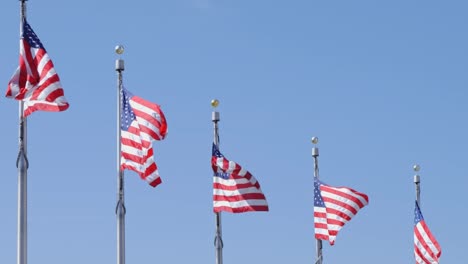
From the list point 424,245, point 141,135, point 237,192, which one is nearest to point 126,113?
point 141,135

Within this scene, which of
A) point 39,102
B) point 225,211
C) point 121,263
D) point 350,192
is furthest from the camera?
point 350,192

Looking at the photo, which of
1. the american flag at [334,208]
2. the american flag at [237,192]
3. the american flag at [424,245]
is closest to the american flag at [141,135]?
the american flag at [237,192]

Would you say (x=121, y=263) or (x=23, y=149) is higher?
(x=23, y=149)

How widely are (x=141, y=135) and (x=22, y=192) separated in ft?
15.7

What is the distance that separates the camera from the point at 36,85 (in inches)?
1486

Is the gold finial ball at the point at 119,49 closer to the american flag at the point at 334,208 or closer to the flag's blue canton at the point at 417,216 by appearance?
the american flag at the point at 334,208

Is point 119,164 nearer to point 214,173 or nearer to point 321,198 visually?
point 214,173

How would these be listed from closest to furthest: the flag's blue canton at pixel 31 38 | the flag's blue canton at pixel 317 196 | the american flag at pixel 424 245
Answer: the flag's blue canton at pixel 31 38
the flag's blue canton at pixel 317 196
the american flag at pixel 424 245

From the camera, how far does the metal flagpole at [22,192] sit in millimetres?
37312

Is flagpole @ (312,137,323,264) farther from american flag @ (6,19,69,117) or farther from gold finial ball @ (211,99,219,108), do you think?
american flag @ (6,19,69,117)

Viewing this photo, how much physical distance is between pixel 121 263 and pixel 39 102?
6067 mm

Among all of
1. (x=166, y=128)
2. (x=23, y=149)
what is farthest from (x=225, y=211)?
(x=23, y=149)

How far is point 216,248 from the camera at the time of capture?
46500 millimetres

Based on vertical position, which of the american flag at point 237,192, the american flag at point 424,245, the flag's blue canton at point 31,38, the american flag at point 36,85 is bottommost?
the american flag at point 424,245
